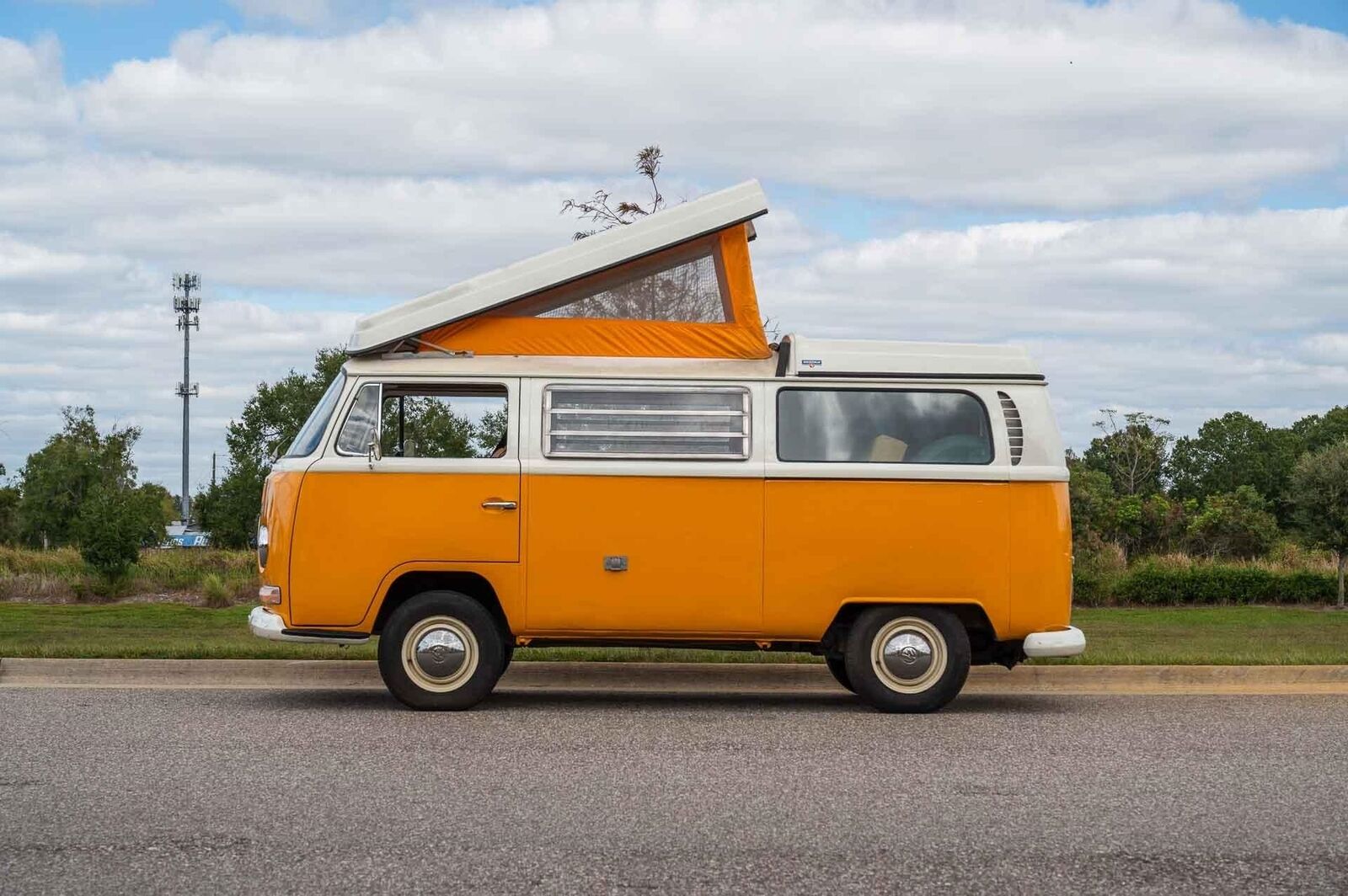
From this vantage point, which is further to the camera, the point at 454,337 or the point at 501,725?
the point at 454,337

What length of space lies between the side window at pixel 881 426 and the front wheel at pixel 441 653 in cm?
229

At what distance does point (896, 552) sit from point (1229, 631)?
1185cm

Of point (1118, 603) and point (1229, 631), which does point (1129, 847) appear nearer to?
point (1229, 631)

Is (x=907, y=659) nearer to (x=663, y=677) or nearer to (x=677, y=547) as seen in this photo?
(x=677, y=547)

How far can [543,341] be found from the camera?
1002 centimetres

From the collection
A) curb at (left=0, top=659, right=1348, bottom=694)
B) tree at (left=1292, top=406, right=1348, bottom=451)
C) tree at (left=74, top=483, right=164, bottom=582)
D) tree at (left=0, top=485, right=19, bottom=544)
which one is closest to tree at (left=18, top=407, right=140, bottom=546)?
tree at (left=0, top=485, right=19, bottom=544)

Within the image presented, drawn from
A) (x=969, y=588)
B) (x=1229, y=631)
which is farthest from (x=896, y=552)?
(x=1229, y=631)

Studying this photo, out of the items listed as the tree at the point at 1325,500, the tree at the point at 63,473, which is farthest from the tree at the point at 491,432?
the tree at the point at 63,473

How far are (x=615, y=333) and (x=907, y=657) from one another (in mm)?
2910

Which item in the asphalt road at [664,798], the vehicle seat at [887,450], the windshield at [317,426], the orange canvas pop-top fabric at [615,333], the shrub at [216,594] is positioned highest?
the orange canvas pop-top fabric at [615,333]

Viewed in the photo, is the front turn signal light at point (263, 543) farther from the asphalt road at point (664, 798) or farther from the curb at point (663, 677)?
the curb at point (663, 677)

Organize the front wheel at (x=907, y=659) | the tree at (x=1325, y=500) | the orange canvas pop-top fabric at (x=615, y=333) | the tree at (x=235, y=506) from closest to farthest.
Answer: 1. the front wheel at (x=907, y=659)
2. the orange canvas pop-top fabric at (x=615, y=333)
3. the tree at (x=1325, y=500)
4. the tree at (x=235, y=506)

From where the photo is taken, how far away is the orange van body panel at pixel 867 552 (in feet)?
31.9

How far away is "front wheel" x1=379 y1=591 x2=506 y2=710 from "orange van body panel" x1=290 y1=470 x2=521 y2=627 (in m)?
0.25
